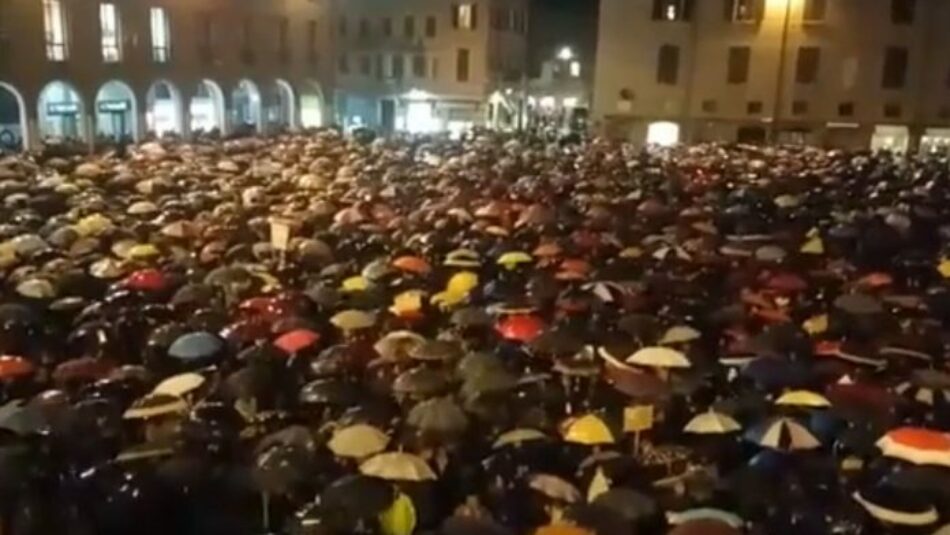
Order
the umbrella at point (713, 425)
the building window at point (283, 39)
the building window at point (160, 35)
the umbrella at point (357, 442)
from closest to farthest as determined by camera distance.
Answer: the umbrella at point (357, 442), the umbrella at point (713, 425), the building window at point (160, 35), the building window at point (283, 39)

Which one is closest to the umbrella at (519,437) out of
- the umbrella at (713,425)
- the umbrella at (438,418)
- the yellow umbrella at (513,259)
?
the umbrella at (438,418)

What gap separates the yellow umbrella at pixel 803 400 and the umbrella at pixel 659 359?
4.03 feet

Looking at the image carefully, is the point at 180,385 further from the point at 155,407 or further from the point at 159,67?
the point at 159,67

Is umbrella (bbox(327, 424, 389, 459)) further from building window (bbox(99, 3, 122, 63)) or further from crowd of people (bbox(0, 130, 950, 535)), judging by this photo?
building window (bbox(99, 3, 122, 63))

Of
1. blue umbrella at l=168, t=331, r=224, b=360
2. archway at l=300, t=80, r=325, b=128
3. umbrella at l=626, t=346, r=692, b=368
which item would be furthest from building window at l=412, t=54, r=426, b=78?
umbrella at l=626, t=346, r=692, b=368

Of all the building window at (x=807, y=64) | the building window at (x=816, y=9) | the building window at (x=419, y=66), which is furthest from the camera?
the building window at (x=419, y=66)

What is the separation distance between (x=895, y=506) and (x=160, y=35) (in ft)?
133

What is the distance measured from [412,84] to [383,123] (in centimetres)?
297

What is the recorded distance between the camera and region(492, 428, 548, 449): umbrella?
9484mm

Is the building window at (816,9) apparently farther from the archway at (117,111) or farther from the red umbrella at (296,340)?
the red umbrella at (296,340)

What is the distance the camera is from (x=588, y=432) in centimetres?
954

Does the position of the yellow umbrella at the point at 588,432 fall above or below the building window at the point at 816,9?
below

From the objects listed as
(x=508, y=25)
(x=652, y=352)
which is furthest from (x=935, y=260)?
(x=508, y=25)

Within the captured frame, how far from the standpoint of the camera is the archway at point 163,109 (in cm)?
4419
